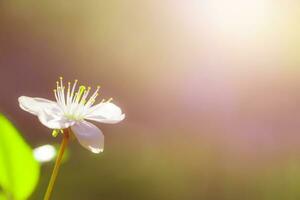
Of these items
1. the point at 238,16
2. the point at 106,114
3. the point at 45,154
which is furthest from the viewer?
the point at 238,16

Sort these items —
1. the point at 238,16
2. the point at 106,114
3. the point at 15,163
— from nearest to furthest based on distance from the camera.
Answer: the point at 15,163 → the point at 106,114 → the point at 238,16

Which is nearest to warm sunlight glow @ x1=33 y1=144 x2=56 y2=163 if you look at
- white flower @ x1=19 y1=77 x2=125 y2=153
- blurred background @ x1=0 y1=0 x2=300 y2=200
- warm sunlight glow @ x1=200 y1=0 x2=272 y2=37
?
white flower @ x1=19 y1=77 x2=125 y2=153

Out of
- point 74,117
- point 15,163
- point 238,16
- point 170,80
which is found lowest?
point 15,163

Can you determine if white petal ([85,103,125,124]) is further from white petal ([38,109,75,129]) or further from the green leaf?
the green leaf

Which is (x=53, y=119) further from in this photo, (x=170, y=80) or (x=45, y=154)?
(x=170, y=80)

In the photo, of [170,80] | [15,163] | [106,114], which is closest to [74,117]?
[106,114]

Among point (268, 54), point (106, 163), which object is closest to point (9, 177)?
point (106, 163)

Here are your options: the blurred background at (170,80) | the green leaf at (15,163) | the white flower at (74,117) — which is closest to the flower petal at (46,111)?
the white flower at (74,117)
